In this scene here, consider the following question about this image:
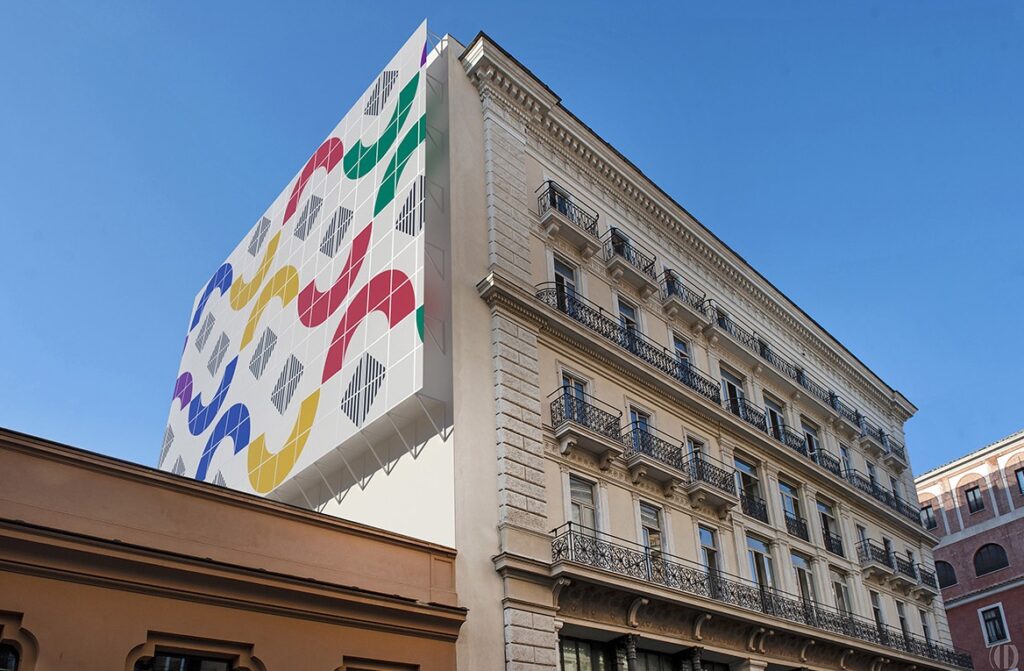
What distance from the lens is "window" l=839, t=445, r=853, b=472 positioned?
39588mm

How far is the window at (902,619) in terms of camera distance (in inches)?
1463

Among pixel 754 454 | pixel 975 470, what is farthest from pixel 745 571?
pixel 975 470

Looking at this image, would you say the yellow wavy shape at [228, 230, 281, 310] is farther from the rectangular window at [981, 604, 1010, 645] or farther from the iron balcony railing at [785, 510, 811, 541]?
the rectangular window at [981, 604, 1010, 645]

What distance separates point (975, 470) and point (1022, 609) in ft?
31.5

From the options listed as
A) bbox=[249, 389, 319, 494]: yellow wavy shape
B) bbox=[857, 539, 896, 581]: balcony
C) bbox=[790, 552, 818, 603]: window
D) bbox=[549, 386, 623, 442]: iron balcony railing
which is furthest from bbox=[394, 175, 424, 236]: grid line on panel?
bbox=[857, 539, 896, 581]: balcony

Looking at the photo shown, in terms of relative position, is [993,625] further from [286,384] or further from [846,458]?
[286,384]

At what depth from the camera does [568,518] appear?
22641 mm

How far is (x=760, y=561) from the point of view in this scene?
29.7 m

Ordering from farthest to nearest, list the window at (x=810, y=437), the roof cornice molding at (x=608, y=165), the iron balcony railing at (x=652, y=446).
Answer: the window at (x=810, y=437) → the roof cornice molding at (x=608, y=165) → the iron balcony railing at (x=652, y=446)

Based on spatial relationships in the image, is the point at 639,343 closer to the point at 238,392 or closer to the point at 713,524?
the point at 713,524

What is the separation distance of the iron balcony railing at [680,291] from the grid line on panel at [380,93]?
37.2ft

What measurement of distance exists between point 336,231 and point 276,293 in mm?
4653

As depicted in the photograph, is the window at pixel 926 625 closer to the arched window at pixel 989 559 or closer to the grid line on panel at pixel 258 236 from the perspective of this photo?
the arched window at pixel 989 559

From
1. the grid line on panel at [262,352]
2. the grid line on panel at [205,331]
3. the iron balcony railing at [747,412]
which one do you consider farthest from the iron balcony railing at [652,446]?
the grid line on panel at [205,331]
